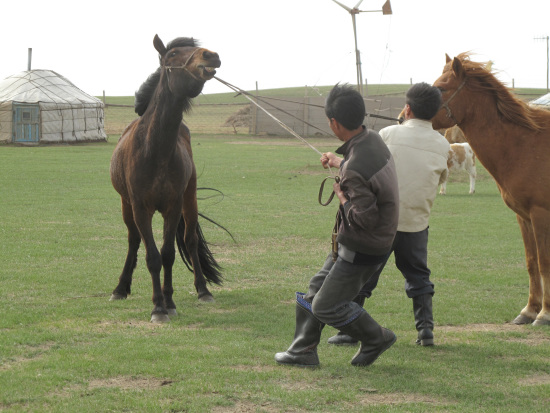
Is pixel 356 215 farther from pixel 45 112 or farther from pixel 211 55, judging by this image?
pixel 45 112

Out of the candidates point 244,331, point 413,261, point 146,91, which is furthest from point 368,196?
point 146,91

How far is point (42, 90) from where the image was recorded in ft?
111

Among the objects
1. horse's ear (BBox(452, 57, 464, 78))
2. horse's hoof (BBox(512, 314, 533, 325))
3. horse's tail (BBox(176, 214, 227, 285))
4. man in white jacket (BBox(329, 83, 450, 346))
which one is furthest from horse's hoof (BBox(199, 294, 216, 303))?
horse's ear (BBox(452, 57, 464, 78))

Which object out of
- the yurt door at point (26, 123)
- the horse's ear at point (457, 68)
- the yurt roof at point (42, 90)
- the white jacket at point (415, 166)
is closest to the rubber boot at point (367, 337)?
the white jacket at point (415, 166)

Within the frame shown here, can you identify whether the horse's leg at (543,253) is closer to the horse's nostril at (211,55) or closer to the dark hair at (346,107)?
the dark hair at (346,107)

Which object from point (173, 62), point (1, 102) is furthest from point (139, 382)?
point (1, 102)

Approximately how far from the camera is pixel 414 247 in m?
5.01

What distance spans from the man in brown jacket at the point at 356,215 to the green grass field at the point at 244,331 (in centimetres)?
39

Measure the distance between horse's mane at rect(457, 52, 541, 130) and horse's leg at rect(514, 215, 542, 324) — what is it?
89cm

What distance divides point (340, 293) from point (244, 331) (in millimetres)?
1472

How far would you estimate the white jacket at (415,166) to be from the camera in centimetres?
501

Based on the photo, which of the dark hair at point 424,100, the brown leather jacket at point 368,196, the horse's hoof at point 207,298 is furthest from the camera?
the horse's hoof at point 207,298

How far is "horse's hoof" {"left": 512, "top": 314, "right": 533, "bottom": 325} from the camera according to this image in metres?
5.97

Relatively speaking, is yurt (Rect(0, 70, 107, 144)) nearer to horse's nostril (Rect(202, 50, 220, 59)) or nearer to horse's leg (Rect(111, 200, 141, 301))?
horse's leg (Rect(111, 200, 141, 301))
